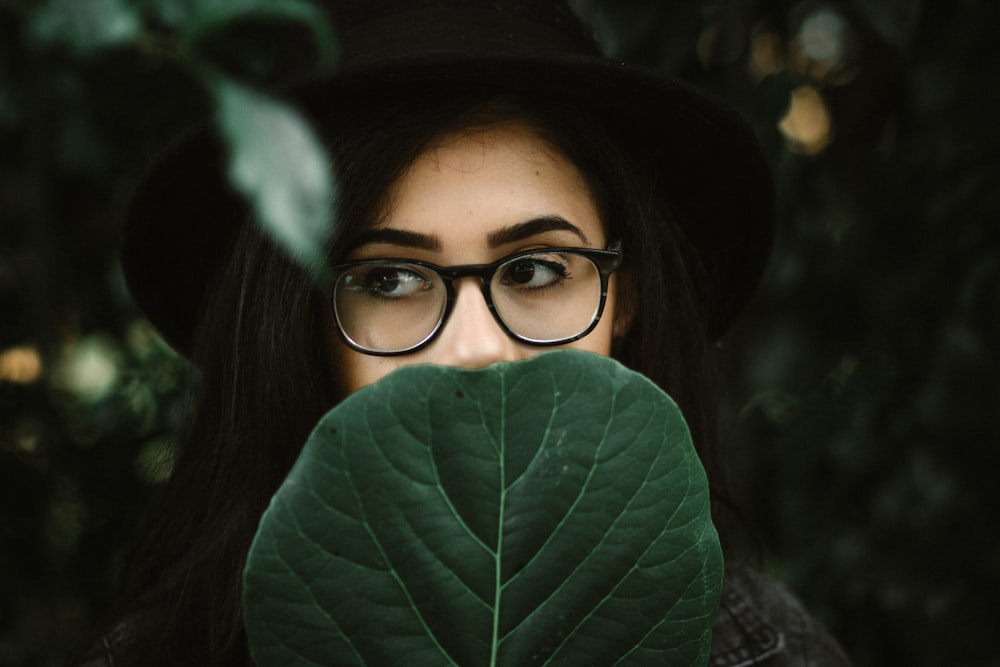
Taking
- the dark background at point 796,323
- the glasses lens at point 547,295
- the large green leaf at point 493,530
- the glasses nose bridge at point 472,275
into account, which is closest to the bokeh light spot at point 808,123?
the dark background at point 796,323

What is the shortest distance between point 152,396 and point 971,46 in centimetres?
164

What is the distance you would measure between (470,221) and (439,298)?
0.36 feet

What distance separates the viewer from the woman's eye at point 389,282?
3.40ft

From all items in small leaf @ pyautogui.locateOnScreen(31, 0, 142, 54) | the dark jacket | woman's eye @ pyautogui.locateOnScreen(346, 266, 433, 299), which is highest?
small leaf @ pyautogui.locateOnScreen(31, 0, 142, 54)

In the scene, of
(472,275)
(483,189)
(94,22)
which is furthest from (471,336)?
(94,22)

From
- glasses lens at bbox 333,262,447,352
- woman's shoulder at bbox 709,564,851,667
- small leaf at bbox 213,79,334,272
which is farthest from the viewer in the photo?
woman's shoulder at bbox 709,564,851,667

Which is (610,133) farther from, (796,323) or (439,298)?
(796,323)

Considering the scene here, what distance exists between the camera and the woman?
987 mm

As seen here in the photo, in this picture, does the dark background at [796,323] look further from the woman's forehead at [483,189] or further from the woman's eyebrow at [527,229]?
the woman's eyebrow at [527,229]

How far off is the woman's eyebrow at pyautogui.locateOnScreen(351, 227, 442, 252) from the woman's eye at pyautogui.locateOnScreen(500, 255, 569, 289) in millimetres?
99

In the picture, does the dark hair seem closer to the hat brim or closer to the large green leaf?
the hat brim

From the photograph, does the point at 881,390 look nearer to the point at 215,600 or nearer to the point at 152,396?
the point at 215,600

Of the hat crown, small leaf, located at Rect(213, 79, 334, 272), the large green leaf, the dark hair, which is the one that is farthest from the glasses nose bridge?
small leaf, located at Rect(213, 79, 334, 272)

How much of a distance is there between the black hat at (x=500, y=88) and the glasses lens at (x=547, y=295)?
22cm
